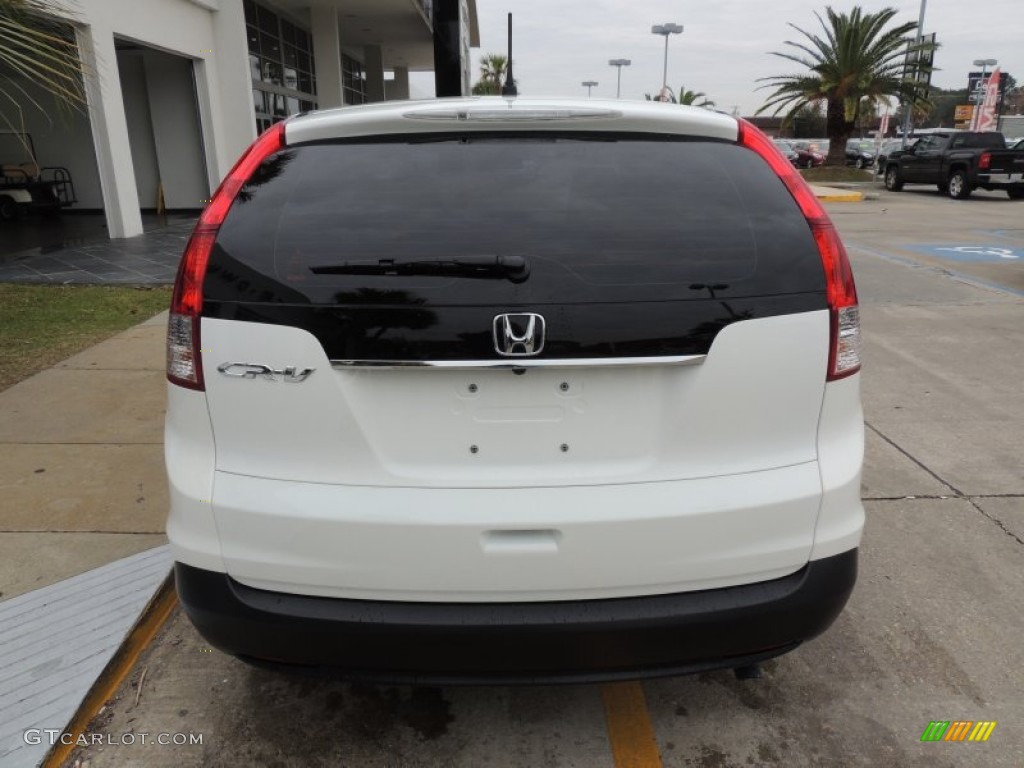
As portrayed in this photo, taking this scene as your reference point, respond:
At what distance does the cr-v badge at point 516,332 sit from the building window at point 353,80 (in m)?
27.6

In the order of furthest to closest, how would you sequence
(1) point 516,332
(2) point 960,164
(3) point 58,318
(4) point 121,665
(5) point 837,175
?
(5) point 837,175 → (2) point 960,164 → (3) point 58,318 → (4) point 121,665 → (1) point 516,332

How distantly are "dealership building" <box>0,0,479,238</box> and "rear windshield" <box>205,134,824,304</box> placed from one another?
32.0 feet

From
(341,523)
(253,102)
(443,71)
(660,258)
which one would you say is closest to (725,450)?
(660,258)

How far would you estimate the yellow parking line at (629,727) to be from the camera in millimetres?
2361

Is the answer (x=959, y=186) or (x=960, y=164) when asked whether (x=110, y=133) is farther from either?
(x=959, y=186)

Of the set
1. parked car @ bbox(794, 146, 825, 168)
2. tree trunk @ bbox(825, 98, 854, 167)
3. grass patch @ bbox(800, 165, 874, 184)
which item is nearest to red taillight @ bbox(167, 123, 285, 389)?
grass patch @ bbox(800, 165, 874, 184)

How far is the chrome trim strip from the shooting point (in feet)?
6.19

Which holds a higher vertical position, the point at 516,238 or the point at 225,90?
the point at 225,90

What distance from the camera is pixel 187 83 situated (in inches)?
637

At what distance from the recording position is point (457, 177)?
2082 millimetres

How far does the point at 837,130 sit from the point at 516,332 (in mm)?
32188

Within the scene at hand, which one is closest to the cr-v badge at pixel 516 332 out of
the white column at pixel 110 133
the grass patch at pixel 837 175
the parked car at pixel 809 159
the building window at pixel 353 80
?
the white column at pixel 110 133

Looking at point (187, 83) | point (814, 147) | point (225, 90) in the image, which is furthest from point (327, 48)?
point (814, 147)

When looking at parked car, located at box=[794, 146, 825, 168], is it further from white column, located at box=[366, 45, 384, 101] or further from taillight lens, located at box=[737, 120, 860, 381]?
taillight lens, located at box=[737, 120, 860, 381]
